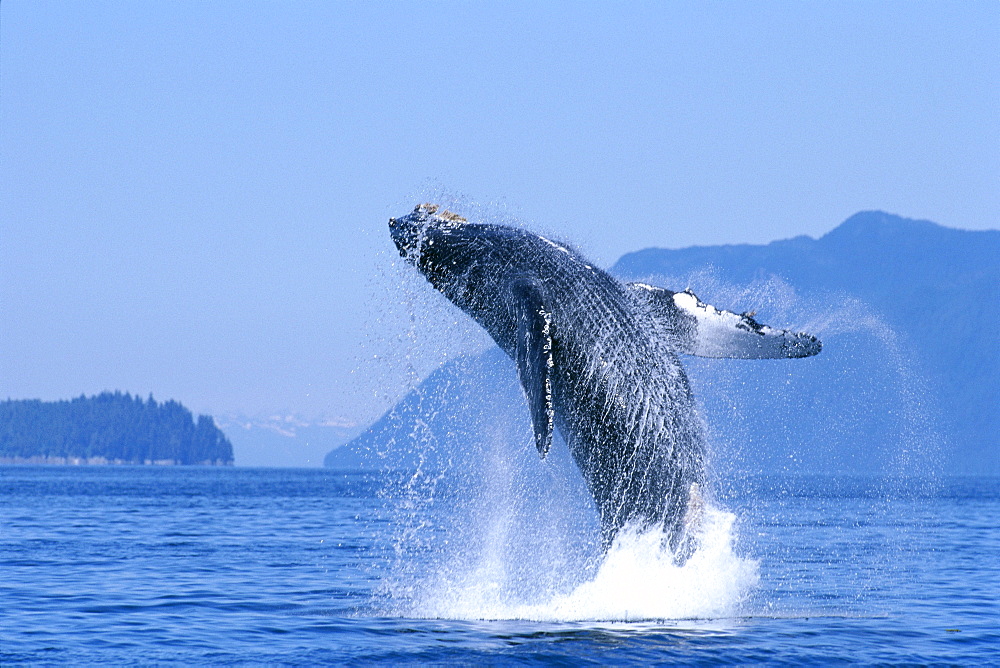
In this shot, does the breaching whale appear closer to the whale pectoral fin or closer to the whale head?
the whale head

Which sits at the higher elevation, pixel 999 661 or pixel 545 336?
pixel 545 336

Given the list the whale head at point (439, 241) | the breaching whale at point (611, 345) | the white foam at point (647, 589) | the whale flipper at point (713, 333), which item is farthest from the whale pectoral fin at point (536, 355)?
the white foam at point (647, 589)

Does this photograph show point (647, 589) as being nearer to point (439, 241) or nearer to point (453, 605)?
point (453, 605)

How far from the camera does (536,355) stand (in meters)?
12.1

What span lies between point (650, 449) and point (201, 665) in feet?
17.2

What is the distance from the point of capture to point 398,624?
1411 centimetres

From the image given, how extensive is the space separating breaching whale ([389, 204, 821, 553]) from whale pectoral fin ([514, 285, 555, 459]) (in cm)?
38

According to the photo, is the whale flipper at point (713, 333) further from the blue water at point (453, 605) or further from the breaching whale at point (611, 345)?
the blue water at point (453, 605)

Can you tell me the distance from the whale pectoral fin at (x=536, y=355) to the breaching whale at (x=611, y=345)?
0.38m

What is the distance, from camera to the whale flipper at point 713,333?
44.2 ft

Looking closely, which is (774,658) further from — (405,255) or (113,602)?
(113,602)

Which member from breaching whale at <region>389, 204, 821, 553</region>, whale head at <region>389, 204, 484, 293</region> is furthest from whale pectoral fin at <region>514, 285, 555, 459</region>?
whale head at <region>389, 204, 484, 293</region>

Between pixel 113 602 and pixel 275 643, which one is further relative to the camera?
pixel 113 602

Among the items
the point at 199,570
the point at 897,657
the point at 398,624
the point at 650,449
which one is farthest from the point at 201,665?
the point at 199,570
